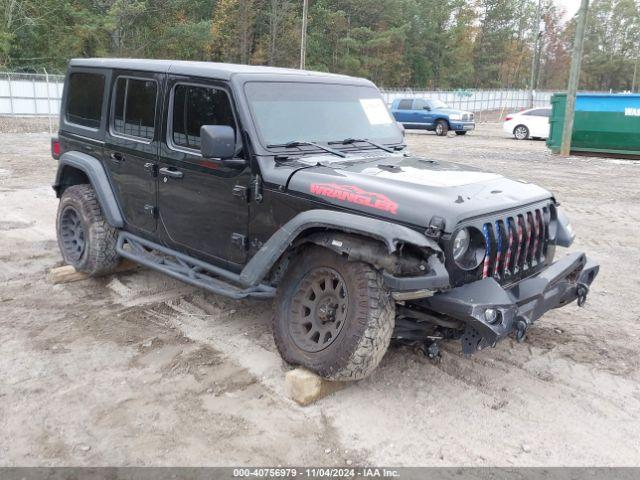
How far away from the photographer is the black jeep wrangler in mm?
3551

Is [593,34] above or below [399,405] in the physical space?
above

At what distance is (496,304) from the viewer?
3.40m

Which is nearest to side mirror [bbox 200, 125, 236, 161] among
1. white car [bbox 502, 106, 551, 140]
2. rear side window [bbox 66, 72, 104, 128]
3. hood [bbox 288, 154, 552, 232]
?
hood [bbox 288, 154, 552, 232]

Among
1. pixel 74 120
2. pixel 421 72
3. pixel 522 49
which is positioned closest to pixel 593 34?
pixel 522 49

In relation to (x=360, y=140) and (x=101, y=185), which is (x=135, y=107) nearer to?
(x=101, y=185)

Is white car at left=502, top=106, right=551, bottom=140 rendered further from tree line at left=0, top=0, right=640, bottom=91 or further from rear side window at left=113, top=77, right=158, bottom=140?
tree line at left=0, top=0, right=640, bottom=91

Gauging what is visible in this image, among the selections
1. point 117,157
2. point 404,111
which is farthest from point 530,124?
point 117,157

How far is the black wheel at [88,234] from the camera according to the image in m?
5.66

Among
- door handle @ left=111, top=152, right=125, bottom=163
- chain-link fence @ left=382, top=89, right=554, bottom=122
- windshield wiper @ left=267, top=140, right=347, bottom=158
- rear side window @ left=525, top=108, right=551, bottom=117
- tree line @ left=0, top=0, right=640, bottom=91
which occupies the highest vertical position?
tree line @ left=0, top=0, right=640, bottom=91

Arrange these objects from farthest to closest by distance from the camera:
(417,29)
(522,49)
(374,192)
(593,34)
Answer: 1. (593,34)
2. (522,49)
3. (417,29)
4. (374,192)

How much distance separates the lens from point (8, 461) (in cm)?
312

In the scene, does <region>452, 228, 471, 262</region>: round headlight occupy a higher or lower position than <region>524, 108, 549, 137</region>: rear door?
lower

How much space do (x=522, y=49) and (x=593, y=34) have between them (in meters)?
19.0

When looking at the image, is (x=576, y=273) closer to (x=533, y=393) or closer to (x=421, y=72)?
(x=533, y=393)
